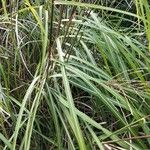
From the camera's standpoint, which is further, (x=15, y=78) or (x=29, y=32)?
(x=29, y=32)

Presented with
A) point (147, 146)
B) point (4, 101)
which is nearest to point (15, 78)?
point (4, 101)

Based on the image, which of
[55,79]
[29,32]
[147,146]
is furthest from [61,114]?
[29,32]

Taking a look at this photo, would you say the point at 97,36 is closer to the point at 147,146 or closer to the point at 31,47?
the point at 31,47

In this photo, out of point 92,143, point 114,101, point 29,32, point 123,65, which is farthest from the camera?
point 29,32

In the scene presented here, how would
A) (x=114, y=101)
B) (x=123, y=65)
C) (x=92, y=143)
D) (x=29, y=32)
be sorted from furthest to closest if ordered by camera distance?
(x=29, y=32)
(x=123, y=65)
(x=114, y=101)
(x=92, y=143)

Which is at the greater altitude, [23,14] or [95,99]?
[23,14]

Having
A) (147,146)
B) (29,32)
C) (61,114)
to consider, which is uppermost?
(29,32)

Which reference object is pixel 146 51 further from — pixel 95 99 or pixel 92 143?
pixel 92 143
